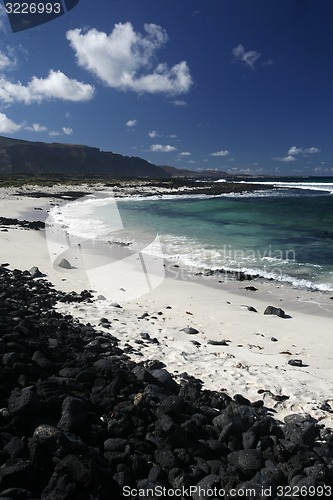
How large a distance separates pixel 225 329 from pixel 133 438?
429 cm

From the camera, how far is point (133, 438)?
3.57 meters

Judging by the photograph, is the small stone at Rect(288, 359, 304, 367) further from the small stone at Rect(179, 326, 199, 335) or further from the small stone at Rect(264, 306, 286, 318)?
the small stone at Rect(264, 306, 286, 318)

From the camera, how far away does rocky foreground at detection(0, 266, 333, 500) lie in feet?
9.78

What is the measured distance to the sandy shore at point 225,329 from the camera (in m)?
5.17

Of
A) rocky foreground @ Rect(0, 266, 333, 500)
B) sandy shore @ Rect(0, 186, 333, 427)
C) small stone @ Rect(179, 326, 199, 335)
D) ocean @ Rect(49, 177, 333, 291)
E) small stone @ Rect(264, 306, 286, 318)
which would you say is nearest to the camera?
rocky foreground @ Rect(0, 266, 333, 500)

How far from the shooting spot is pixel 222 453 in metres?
3.61

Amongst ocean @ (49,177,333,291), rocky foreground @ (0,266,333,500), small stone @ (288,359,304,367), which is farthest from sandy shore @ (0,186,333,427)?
ocean @ (49,177,333,291)

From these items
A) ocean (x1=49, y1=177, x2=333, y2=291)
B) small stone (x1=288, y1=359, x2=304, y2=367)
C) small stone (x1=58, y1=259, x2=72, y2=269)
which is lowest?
ocean (x1=49, y1=177, x2=333, y2=291)

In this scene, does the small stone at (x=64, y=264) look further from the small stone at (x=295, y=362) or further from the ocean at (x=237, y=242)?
the small stone at (x=295, y=362)

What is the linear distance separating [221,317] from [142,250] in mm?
8456

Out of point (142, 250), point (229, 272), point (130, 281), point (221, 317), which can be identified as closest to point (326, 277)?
point (229, 272)

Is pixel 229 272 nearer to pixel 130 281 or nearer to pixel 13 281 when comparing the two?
pixel 130 281

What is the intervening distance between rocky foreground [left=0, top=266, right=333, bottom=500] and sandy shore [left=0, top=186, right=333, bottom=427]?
55cm

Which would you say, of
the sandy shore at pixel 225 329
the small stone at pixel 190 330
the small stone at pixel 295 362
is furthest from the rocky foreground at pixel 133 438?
the small stone at pixel 190 330
